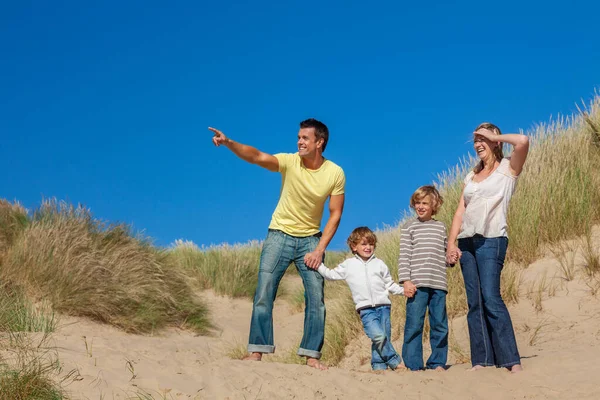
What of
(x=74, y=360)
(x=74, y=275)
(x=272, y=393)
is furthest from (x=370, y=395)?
(x=74, y=275)

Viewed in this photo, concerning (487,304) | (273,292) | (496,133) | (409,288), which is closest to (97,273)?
(273,292)

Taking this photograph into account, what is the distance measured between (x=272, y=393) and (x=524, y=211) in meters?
5.34

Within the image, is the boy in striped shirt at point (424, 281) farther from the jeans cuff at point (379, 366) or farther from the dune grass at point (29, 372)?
the dune grass at point (29, 372)

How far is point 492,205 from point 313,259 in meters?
1.59

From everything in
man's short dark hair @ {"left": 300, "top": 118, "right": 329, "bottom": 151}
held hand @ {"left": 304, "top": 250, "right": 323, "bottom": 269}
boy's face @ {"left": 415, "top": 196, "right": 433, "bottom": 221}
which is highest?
man's short dark hair @ {"left": 300, "top": 118, "right": 329, "bottom": 151}

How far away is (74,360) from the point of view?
189 inches

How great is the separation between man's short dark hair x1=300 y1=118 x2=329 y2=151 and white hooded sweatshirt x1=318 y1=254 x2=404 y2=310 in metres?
1.14

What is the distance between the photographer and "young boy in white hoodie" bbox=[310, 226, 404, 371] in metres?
5.70

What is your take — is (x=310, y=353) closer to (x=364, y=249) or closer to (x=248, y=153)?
(x=364, y=249)

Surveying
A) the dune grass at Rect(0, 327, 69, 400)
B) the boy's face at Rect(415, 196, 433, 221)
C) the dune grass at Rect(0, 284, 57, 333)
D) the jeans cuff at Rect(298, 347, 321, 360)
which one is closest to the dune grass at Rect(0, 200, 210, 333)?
the dune grass at Rect(0, 284, 57, 333)

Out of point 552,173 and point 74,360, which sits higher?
point 552,173

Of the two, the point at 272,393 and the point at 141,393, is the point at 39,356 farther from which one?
the point at 272,393

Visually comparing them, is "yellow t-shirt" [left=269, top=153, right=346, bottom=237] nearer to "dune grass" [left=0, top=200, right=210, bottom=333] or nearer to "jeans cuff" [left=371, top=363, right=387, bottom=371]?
"jeans cuff" [left=371, top=363, right=387, bottom=371]

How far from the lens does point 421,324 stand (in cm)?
572
